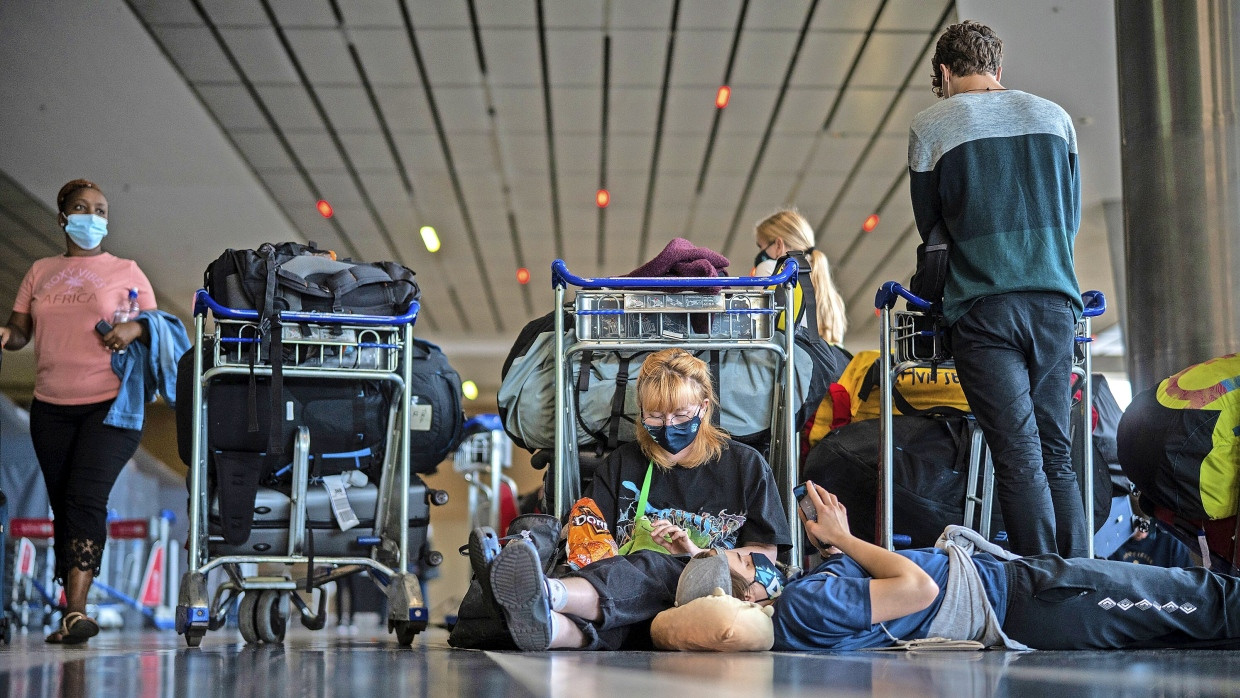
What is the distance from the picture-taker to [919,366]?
11.1ft

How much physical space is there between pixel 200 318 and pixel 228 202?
28.5 feet

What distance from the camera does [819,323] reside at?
15.3 ft

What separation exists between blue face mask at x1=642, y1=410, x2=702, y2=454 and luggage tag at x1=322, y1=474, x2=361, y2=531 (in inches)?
41.7

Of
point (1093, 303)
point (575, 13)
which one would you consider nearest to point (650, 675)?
point (1093, 303)

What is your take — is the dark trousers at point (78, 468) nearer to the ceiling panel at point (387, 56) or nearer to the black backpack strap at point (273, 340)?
the black backpack strap at point (273, 340)

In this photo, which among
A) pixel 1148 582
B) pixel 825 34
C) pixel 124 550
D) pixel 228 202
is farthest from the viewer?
pixel 228 202

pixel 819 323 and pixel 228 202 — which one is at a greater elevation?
pixel 228 202

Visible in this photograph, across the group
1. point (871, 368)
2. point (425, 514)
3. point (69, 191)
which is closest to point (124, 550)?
point (69, 191)

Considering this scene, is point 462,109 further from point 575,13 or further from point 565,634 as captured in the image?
point 565,634

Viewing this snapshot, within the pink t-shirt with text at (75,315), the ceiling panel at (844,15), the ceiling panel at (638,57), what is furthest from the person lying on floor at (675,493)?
the ceiling panel at (638,57)

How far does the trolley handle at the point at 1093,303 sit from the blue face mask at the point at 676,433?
3.99 ft

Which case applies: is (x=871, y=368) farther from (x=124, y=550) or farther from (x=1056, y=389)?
(x=124, y=550)

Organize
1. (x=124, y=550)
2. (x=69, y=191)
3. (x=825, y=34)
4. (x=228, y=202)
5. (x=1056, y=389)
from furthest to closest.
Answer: (x=228, y=202), (x=124, y=550), (x=825, y=34), (x=69, y=191), (x=1056, y=389)

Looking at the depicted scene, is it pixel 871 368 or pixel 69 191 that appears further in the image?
pixel 69 191
